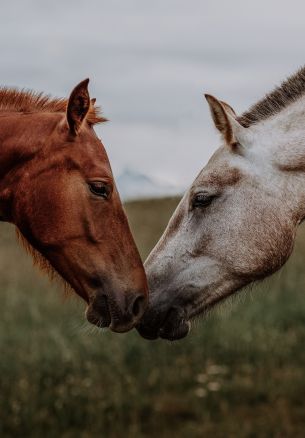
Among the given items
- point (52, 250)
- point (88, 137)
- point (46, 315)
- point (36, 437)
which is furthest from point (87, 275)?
point (46, 315)

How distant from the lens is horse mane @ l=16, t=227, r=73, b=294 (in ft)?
14.7

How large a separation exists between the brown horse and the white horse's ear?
91 cm

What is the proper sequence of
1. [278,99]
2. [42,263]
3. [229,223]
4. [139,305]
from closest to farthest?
[139,305], [42,263], [229,223], [278,99]

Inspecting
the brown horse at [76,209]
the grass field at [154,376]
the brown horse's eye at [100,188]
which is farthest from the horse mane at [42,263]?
the grass field at [154,376]

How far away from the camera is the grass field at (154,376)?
12266mm

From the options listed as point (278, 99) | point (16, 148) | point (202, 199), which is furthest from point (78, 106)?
point (278, 99)

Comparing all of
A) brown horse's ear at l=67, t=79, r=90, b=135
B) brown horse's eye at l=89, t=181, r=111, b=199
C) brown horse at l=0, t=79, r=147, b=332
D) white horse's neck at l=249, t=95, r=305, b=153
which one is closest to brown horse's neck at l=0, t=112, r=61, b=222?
brown horse at l=0, t=79, r=147, b=332

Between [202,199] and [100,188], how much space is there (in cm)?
103

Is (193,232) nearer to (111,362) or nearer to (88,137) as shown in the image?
(88,137)

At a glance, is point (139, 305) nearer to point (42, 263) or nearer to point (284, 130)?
point (42, 263)

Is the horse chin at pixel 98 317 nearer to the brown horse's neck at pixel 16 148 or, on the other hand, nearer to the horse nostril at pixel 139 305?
the horse nostril at pixel 139 305

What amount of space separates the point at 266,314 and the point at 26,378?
4.39 meters

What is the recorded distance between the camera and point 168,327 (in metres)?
5.00

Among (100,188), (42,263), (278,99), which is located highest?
(278,99)
